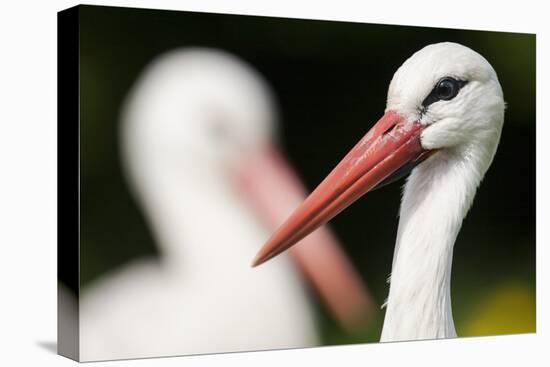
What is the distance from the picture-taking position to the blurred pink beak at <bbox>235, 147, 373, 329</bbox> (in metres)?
6.54

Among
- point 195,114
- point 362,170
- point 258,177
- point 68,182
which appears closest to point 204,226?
point 258,177

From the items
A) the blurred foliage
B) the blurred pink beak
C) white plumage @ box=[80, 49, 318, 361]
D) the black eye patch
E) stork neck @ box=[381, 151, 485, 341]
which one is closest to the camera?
stork neck @ box=[381, 151, 485, 341]

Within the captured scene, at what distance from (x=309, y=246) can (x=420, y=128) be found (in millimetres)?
1091

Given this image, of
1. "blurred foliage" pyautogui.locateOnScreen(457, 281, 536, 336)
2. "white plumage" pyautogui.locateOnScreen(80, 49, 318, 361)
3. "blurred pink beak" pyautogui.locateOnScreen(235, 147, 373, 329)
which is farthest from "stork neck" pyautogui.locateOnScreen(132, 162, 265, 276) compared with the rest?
"blurred foliage" pyautogui.locateOnScreen(457, 281, 536, 336)

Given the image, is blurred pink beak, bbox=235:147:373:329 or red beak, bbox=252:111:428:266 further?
blurred pink beak, bbox=235:147:373:329

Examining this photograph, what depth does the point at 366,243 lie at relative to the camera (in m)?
6.87

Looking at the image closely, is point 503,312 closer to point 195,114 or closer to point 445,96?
point 445,96

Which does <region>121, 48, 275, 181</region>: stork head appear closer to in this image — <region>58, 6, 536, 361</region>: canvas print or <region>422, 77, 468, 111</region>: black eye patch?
<region>58, 6, 536, 361</region>: canvas print

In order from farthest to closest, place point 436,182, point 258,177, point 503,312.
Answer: point 503,312
point 258,177
point 436,182

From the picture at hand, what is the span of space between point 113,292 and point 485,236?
262 cm

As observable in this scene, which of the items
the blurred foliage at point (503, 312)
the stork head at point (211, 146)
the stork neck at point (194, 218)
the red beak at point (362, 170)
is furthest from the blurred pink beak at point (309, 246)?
the blurred foliage at point (503, 312)

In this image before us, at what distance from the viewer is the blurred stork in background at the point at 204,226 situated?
6.15 m

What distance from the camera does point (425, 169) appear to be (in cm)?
614

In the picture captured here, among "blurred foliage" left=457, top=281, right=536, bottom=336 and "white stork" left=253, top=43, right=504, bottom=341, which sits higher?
"white stork" left=253, top=43, right=504, bottom=341
